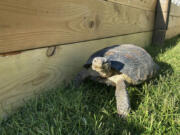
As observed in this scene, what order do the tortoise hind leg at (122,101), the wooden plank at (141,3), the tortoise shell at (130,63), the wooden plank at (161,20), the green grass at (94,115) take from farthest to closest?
1. the wooden plank at (161,20)
2. the wooden plank at (141,3)
3. the tortoise shell at (130,63)
4. the tortoise hind leg at (122,101)
5. the green grass at (94,115)

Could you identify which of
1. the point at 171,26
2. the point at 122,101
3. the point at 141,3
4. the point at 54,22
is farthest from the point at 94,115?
the point at 171,26

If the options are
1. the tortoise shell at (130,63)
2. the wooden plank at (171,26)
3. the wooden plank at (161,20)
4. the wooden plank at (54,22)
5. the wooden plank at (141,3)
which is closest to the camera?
the wooden plank at (54,22)

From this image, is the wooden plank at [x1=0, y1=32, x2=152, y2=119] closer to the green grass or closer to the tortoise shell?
the green grass

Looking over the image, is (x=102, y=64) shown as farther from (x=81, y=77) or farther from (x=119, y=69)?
(x=81, y=77)

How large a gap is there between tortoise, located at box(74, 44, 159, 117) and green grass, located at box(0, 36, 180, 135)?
0.13m

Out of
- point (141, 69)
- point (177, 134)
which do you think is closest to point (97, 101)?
point (141, 69)

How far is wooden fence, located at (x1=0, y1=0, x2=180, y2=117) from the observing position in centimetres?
116

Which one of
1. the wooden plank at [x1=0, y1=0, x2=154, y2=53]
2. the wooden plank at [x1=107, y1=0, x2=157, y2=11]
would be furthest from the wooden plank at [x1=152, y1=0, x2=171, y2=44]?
the wooden plank at [x1=0, y1=0, x2=154, y2=53]

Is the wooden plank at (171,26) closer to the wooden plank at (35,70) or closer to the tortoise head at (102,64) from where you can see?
the wooden plank at (35,70)

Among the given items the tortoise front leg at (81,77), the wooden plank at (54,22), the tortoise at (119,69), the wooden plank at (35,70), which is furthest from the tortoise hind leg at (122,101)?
the wooden plank at (54,22)

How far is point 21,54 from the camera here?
1253mm

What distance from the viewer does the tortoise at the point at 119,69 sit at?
1.45 metres

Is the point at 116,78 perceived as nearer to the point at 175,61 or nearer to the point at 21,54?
the point at 21,54

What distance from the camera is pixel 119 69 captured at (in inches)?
60.1
